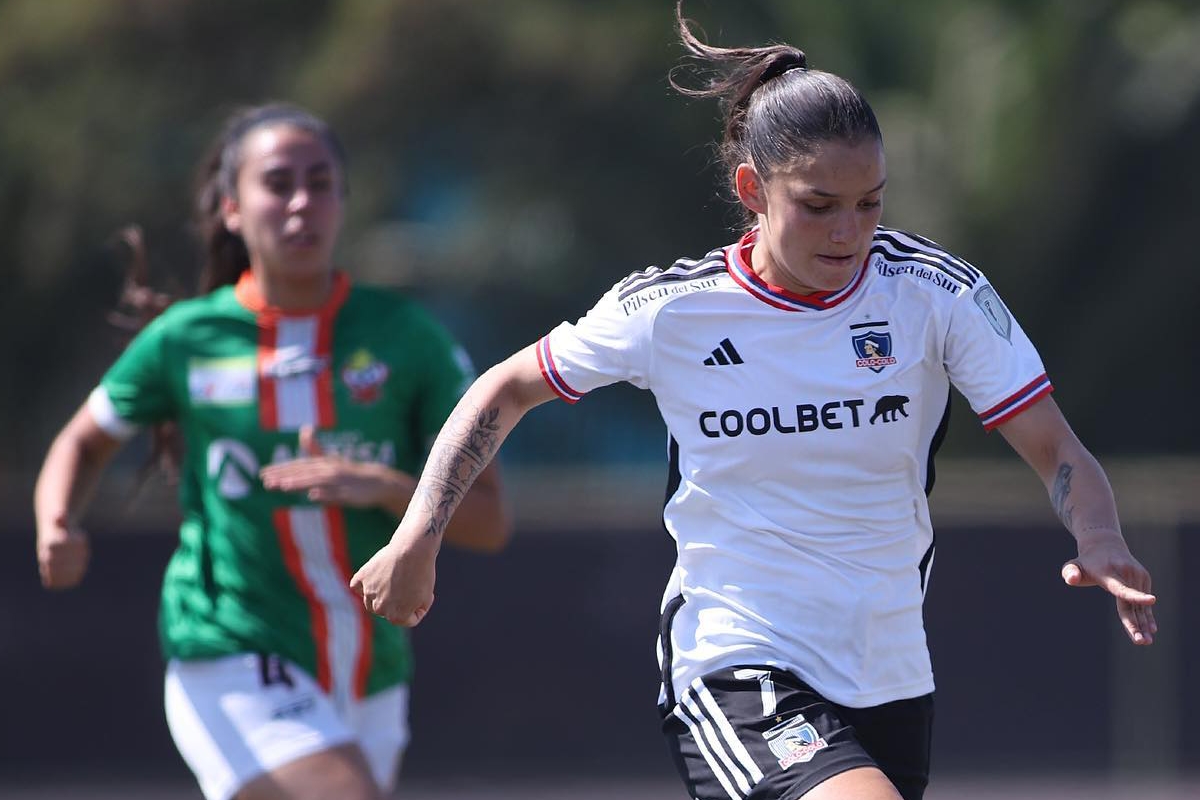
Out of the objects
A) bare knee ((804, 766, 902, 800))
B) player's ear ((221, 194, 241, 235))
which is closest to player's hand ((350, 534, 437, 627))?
bare knee ((804, 766, 902, 800))

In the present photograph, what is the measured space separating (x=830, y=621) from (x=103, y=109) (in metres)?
11.9

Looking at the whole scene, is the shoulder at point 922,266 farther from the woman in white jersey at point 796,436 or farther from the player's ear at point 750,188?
the player's ear at point 750,188

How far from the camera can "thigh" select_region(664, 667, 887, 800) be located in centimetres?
319

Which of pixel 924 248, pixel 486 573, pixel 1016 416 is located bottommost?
pixel 486 573

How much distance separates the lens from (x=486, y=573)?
9148 mm

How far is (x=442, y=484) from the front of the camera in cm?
341

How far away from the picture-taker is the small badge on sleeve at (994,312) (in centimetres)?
337

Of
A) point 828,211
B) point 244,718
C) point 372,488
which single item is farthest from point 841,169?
point 244,718

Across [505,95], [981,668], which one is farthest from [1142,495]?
[505,95]

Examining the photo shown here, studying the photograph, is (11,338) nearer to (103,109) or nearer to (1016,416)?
(103,109)

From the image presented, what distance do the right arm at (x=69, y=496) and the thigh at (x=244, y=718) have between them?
36 cm

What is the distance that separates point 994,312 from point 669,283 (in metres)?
0.63

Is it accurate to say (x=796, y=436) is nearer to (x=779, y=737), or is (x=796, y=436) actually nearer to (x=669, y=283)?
(x=669, y=283)

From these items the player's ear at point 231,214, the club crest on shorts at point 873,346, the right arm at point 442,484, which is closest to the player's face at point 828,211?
the club crest on shorts at point 873,346
